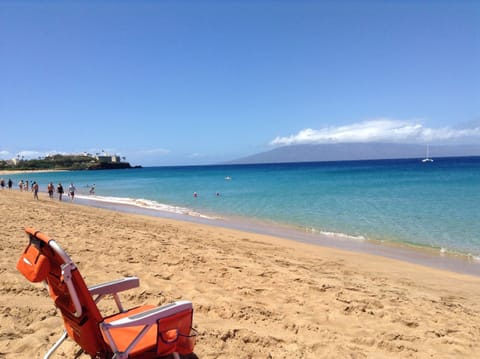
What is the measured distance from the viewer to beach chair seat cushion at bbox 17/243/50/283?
7.83ft

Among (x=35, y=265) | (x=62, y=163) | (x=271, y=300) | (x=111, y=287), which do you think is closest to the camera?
(x=35, y=265)

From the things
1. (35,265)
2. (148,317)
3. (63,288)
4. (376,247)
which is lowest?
(376,247)

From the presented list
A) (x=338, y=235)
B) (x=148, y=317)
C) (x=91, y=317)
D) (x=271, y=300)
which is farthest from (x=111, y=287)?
(x=338, y=235)

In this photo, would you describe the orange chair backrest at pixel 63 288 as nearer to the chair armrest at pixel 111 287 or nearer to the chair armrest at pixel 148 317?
the chair armrest at pixel 148 317

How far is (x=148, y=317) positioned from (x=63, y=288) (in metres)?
0.67

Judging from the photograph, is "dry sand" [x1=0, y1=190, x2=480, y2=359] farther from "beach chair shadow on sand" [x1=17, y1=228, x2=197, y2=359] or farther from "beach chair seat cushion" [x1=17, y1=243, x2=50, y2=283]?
"beach chair seat cushion" [x1=17, y1=243, x2=50, y2=283]

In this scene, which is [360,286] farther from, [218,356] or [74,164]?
[74,164]

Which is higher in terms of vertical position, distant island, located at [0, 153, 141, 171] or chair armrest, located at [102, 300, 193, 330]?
distant island, located at [0, 153, 141, 171]

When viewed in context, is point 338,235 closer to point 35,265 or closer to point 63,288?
point 63,288

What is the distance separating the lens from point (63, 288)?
2.46 metres

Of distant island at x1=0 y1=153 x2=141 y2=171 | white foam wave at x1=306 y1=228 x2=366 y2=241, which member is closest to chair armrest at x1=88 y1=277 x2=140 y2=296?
white foam wave at x1=306 y1=228 x2=366 y2=241

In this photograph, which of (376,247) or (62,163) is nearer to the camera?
(376,247)

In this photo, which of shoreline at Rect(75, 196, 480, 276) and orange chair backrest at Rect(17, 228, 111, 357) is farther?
shoreline at Rect(75, 196, 480, 276)

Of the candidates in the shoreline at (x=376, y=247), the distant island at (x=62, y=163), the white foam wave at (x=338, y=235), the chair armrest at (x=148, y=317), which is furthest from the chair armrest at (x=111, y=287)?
the distant island at (x=62, y=163)
